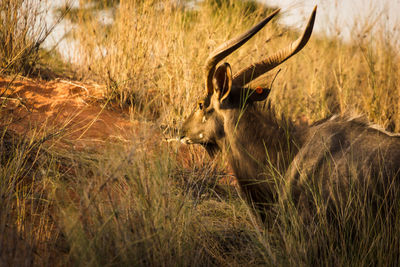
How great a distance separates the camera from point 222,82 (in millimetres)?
3496

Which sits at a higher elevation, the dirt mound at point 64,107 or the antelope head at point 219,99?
the antelope head at point 219,99

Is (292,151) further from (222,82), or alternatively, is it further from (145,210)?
(145,210)

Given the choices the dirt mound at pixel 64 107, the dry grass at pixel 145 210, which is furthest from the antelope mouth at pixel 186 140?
the dirt mound at pixel 64 107

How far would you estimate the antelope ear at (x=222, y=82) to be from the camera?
337cm

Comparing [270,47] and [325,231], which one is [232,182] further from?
[270,47]

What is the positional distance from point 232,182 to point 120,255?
260 cm

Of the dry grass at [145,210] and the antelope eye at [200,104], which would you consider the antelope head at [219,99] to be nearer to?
the antelope eye at [200,104]

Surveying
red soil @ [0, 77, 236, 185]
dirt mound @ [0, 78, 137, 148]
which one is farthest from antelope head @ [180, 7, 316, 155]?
dirt mound @ [0, 78, 137, 148]

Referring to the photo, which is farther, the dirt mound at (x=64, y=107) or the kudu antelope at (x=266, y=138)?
the dirt mound at (x=64, y=107)

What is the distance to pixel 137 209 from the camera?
7.87 feet

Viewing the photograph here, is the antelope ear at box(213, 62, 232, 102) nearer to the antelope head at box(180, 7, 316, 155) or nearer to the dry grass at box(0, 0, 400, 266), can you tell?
the antelope head at box(180, 7, 316, 155)

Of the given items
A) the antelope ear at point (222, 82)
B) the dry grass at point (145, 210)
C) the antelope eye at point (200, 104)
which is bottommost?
the dry grass at point (145, 210)

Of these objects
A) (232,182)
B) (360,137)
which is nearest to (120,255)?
(360,137)

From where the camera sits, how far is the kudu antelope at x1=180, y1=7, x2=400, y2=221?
3.06 meters
